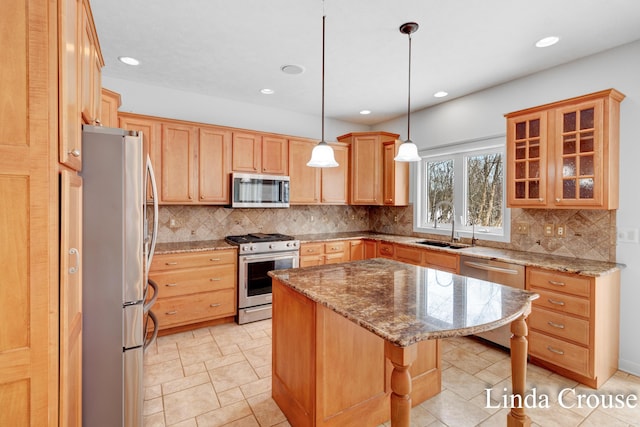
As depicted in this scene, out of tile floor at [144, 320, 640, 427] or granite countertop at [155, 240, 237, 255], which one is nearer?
tile floor at [144, 320, 640, 427]

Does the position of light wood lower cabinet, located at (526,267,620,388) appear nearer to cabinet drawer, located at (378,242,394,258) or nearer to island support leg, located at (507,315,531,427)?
island support leg, located at (507,315,531,427)

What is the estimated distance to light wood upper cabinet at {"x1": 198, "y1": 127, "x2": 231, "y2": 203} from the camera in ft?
11.6

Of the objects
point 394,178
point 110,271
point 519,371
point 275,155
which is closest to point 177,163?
point 275,155

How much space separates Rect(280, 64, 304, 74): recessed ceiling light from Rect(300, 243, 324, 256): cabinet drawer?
2069mm

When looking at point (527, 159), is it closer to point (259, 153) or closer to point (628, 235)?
point (628, 235)

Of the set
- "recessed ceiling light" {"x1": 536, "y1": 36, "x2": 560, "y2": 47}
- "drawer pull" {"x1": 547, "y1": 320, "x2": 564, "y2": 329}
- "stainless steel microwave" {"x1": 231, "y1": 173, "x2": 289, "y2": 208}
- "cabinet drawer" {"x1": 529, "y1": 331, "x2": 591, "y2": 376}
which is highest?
"recessed ceiling light" {"x1": 536, "y1": 36, "x2": 560, "y2": 47}

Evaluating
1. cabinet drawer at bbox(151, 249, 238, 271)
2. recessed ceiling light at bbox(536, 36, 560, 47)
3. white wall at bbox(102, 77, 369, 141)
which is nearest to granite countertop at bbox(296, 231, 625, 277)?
recessed ceiling light at bbox(536, 36, 560, 47)

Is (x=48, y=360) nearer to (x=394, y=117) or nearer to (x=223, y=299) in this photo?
(x=223, y=299)

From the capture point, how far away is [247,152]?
3824 mm

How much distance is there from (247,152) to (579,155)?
3.39 meters

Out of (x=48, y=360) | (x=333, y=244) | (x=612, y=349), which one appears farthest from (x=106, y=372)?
(x=612, y=349)

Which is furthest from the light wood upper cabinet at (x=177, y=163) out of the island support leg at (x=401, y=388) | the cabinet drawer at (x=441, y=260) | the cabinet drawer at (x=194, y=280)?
the island support leg at (x=401, y=388)

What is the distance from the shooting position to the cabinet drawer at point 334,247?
4.18 metres

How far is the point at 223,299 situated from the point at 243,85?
2.49 metres
